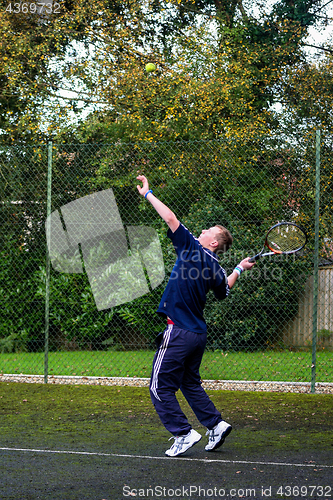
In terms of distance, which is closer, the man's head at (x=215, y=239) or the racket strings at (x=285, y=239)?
the man's head at (x=215, y=239)

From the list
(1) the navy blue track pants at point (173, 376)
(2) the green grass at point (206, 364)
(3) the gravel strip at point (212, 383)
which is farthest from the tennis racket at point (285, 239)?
(2) the green grass at point (206, 364)

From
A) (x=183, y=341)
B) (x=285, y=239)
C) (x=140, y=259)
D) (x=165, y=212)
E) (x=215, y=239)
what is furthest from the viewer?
(x=140, y=259)

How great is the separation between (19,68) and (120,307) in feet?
22.7

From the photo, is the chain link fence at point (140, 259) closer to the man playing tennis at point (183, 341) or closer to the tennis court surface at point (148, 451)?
the tennis court surface at point (148, 451)

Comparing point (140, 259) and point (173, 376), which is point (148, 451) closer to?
point (173, 376)

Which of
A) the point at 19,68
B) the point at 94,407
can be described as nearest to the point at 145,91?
the point at 19,68

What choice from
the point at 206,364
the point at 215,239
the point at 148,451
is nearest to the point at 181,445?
the point at 148,451

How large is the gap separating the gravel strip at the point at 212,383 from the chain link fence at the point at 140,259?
52cm

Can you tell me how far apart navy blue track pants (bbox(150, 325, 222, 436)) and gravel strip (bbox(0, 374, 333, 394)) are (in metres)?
2.86

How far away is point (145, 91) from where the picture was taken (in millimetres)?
11961

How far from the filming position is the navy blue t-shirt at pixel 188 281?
4164mm

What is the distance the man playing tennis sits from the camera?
4.11 meters

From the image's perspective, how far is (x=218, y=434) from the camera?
4.23m

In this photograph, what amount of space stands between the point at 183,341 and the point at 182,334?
49mm
